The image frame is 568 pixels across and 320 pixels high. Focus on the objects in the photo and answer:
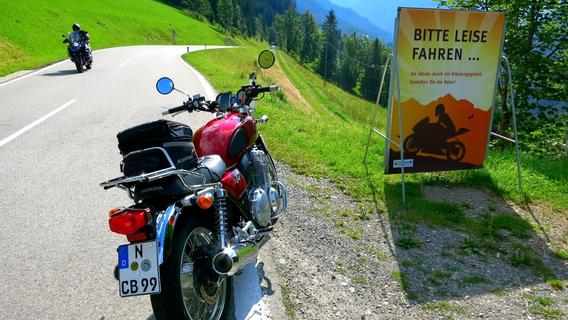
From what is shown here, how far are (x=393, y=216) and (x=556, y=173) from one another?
3.41 m

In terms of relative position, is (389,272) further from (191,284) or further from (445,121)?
(445,121)

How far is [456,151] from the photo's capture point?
20.4 ft

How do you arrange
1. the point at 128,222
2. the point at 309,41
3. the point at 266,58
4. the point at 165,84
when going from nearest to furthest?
1. the point at 128,222
2. the point at 165,84
3. the point at 266,58
4. the point at 309,41

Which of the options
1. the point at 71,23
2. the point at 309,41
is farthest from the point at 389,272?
the point at 309,41

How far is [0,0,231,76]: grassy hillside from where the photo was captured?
74.1 ft

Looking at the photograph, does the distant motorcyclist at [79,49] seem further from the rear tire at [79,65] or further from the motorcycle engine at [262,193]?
the motorcycle engine at [262,193]

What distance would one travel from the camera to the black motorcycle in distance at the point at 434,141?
19.8 ft

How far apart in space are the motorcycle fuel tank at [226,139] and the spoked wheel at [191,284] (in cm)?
85

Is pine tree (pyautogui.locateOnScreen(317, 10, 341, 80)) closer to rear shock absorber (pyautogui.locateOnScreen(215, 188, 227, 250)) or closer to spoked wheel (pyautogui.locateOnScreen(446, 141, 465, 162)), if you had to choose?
spoked wheel (pyautogui.locateOnScreen(446, 141, 465, 162))

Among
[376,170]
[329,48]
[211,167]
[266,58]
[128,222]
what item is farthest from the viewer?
[329,48]

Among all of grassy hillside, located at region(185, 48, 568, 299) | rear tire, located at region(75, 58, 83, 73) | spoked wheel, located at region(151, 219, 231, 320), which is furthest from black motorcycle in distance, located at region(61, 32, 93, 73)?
spoked wheel, located at region(151, 219, 231, 320)

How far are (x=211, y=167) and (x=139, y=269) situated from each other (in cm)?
107

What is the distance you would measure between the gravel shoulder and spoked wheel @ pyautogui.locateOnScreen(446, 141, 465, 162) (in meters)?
1.07

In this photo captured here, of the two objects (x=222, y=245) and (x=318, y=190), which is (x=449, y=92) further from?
(x=222, y=245)
